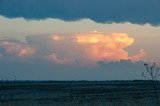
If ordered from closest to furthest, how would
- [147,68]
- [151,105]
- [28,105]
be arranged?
[147,68], [151,105], [28,105]

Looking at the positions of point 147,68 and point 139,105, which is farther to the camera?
point 139,105

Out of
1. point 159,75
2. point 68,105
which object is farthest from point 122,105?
point 159,75

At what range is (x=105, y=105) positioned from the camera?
58906 mm

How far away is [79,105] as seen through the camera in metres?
56.8

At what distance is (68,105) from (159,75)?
13.8 meters

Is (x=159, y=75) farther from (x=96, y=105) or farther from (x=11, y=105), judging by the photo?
(x=11, y=105)

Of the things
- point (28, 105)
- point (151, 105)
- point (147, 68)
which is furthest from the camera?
point (28, 105)

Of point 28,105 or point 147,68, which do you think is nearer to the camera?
point 147,68

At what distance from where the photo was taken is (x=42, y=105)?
201ft

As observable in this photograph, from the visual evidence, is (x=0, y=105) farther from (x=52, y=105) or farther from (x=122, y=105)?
(x=122, y=105)

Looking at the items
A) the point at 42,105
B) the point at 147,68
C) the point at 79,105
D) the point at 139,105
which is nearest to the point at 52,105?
the point at 42,105

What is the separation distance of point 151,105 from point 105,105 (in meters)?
5.71

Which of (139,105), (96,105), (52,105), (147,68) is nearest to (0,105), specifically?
(52,105)

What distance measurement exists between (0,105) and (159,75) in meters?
20.5
